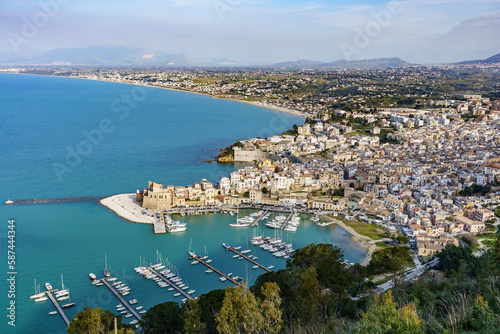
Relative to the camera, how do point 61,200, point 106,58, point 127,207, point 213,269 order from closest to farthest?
point 213,269
point 127,207
point 61,200
point 106,58

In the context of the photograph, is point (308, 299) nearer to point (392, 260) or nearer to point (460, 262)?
point (392, 260)

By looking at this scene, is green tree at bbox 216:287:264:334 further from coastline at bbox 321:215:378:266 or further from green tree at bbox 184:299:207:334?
coastline at bbox 321:215:378:266

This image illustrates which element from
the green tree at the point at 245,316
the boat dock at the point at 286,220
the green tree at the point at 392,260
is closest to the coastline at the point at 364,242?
the green tree at the point at 392,260

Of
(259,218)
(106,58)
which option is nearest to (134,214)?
(259,218)

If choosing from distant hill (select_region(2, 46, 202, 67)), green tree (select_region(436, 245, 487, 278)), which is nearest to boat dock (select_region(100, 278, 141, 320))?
green tree (select_region(436, 245, 487, 278))

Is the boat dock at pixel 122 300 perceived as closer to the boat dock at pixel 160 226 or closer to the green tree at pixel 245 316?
the boat dock at pixel 160 226
